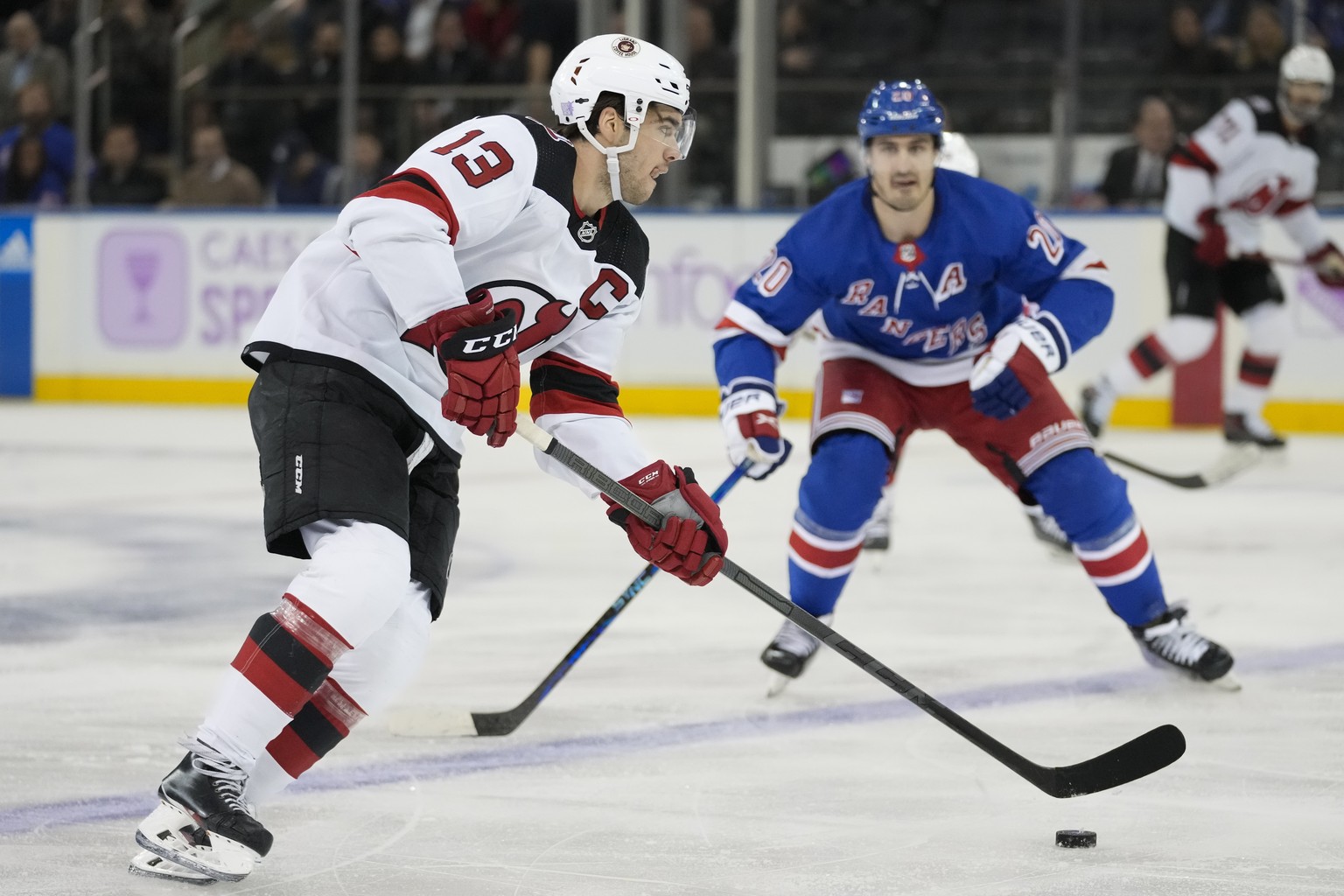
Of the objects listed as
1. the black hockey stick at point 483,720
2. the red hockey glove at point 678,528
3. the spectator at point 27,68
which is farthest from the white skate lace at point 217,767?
the spectator at point 27,68

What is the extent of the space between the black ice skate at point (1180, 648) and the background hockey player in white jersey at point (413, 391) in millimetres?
1128

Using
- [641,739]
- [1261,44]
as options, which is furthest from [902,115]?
[1261,44]

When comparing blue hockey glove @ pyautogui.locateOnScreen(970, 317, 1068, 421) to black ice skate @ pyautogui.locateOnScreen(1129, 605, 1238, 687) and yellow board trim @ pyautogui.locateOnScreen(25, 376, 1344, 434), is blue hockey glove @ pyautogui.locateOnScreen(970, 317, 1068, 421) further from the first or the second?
yellow board trim @ pyautogui.locateOnScreen(25, 376, 1344, 434)

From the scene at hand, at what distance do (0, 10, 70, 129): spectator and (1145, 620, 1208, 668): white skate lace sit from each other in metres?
6.74

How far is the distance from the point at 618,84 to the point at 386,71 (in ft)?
22.0

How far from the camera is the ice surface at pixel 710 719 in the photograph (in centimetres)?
234

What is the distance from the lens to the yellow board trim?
298 inches

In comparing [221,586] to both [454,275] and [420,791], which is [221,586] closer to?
[420,791]

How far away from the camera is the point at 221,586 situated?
4.31 meters

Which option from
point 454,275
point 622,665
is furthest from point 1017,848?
point 622,665

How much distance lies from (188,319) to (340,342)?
6.55 meters

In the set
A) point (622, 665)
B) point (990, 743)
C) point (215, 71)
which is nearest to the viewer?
point (990, 743)

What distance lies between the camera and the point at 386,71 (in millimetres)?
8898

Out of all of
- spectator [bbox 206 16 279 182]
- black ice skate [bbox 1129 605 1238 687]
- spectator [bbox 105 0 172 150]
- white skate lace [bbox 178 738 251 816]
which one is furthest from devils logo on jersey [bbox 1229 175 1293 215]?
white skate lace [bbox 178 738 251 816]
